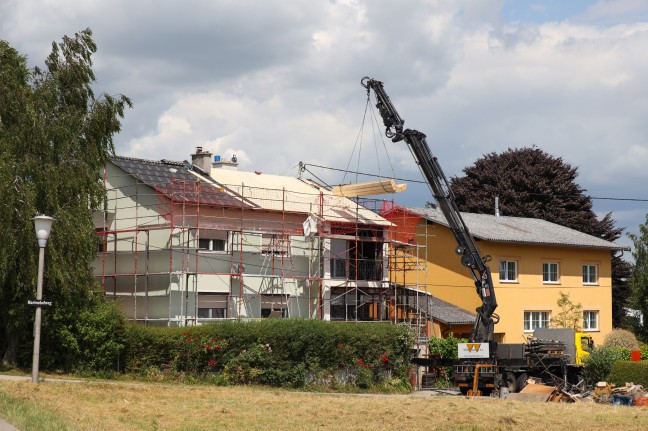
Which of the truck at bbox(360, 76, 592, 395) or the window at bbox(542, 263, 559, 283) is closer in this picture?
the truck at bbox(360, 76, 592, 395)

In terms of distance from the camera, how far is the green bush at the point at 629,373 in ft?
112

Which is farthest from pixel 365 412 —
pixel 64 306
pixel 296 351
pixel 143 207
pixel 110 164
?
pixel 110 164

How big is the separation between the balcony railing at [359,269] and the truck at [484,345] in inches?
236

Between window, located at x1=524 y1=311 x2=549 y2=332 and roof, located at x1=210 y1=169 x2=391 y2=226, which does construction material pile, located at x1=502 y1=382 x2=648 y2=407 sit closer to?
roof, located at x1=210 y1=169 x2=391 y2=226

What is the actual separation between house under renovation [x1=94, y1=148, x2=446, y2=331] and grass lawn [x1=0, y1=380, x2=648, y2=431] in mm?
9627

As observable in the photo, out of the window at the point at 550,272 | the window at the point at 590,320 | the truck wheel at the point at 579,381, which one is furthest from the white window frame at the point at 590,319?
the truck wheel at the point at 579,381

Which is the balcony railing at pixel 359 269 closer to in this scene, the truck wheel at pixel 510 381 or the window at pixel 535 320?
the truck wheel at pixel 510 381

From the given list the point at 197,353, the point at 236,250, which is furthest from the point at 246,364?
the point at 236,250

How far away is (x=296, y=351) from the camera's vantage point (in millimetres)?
33719

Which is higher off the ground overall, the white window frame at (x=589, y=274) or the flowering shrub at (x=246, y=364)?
the white window frame at (x=589, y=274)

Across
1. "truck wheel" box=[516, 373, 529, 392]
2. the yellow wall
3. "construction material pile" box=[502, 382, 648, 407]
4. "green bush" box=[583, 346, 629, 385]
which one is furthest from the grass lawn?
the yellow wall

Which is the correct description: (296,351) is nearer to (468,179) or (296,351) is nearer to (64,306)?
(64,306)

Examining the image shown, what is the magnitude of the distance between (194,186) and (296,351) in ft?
29.6

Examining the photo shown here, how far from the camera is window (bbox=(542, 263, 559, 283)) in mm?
50097
